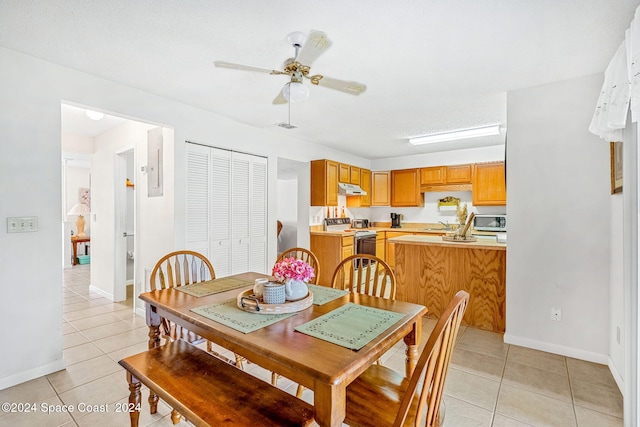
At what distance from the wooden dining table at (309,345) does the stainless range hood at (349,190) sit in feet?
11.7

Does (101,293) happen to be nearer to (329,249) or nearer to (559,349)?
(329,249)

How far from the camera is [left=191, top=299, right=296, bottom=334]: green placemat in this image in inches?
52.7

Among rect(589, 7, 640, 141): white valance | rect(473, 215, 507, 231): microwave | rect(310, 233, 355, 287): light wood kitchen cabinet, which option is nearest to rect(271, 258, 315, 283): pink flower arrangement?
rect(589, 7, 640, 141): white valance

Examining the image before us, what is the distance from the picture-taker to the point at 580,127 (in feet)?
8.07

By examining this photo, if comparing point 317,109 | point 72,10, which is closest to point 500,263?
point 317,109

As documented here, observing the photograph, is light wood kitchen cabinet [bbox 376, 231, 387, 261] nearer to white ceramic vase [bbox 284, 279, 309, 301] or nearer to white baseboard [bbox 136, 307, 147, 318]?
white baseboard [bbox 136, 307, 147, 318]

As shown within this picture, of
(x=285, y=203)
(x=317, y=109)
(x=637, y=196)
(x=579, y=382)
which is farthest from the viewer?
(x=285, y=203)

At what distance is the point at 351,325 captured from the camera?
1.36 metres

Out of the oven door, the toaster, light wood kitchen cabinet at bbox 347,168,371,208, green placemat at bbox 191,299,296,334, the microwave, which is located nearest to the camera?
green placemat at bbox 191,299,296,334

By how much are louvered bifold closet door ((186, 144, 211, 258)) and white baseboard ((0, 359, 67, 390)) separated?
1368mm

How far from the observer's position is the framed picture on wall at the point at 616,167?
205cm

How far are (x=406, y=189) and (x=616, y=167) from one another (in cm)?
384

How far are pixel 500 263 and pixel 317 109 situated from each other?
2507 millimetres

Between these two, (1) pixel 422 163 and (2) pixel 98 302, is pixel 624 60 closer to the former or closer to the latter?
(1) pixel 422 163
